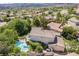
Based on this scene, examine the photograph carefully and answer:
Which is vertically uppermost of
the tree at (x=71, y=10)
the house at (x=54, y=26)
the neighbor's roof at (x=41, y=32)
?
the tree at (x=71, y=10)

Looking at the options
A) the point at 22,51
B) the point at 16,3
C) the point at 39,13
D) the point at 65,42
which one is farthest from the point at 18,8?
the point at 65,42

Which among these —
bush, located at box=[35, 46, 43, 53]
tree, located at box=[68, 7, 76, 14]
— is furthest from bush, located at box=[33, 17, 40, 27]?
tree, located at box=[68, 7, 76, 14]

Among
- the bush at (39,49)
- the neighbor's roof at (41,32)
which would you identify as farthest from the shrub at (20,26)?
the bush at (39,49)

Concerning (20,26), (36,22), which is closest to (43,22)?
(36,22)

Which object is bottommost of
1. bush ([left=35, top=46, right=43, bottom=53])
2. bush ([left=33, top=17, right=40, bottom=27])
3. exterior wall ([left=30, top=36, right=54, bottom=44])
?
bush ([left=35, top=46, right=43, bottom=53])

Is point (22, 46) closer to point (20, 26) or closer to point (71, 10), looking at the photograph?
point (20, 26)

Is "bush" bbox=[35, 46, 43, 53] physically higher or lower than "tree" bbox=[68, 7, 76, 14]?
lower

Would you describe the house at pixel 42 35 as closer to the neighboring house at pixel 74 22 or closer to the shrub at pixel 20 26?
the shrub at pixel 20 26

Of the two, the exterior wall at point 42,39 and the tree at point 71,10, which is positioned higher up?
the tree at point 71,10

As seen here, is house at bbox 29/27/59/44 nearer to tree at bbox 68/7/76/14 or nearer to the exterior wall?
the exterior wall
